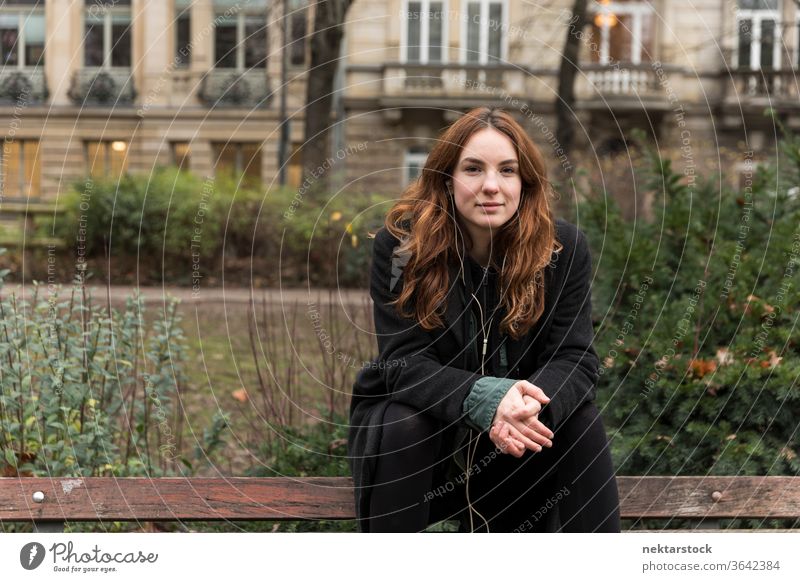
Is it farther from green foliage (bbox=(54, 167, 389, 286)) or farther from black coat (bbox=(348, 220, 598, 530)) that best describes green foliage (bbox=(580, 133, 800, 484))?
green foliage (bbox=(54, 167, 389, 286))

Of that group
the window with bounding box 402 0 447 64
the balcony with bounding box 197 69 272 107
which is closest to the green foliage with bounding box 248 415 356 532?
the window with bounding box 402 0 447 64

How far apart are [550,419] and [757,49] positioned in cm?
2085

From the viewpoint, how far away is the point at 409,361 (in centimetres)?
315

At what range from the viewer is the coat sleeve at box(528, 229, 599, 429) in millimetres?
3086

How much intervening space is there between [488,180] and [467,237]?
211 mm

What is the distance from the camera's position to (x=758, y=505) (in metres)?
3.41

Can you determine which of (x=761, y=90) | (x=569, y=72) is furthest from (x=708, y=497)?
(x=761, y=90)

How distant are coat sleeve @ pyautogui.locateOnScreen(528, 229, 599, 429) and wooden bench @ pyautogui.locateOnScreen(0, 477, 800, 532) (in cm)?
42

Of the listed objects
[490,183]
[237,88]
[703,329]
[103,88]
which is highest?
[490,183]

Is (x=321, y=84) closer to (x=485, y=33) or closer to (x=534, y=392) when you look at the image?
(x=534, y=392)

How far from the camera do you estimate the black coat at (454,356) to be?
309 centimetres
